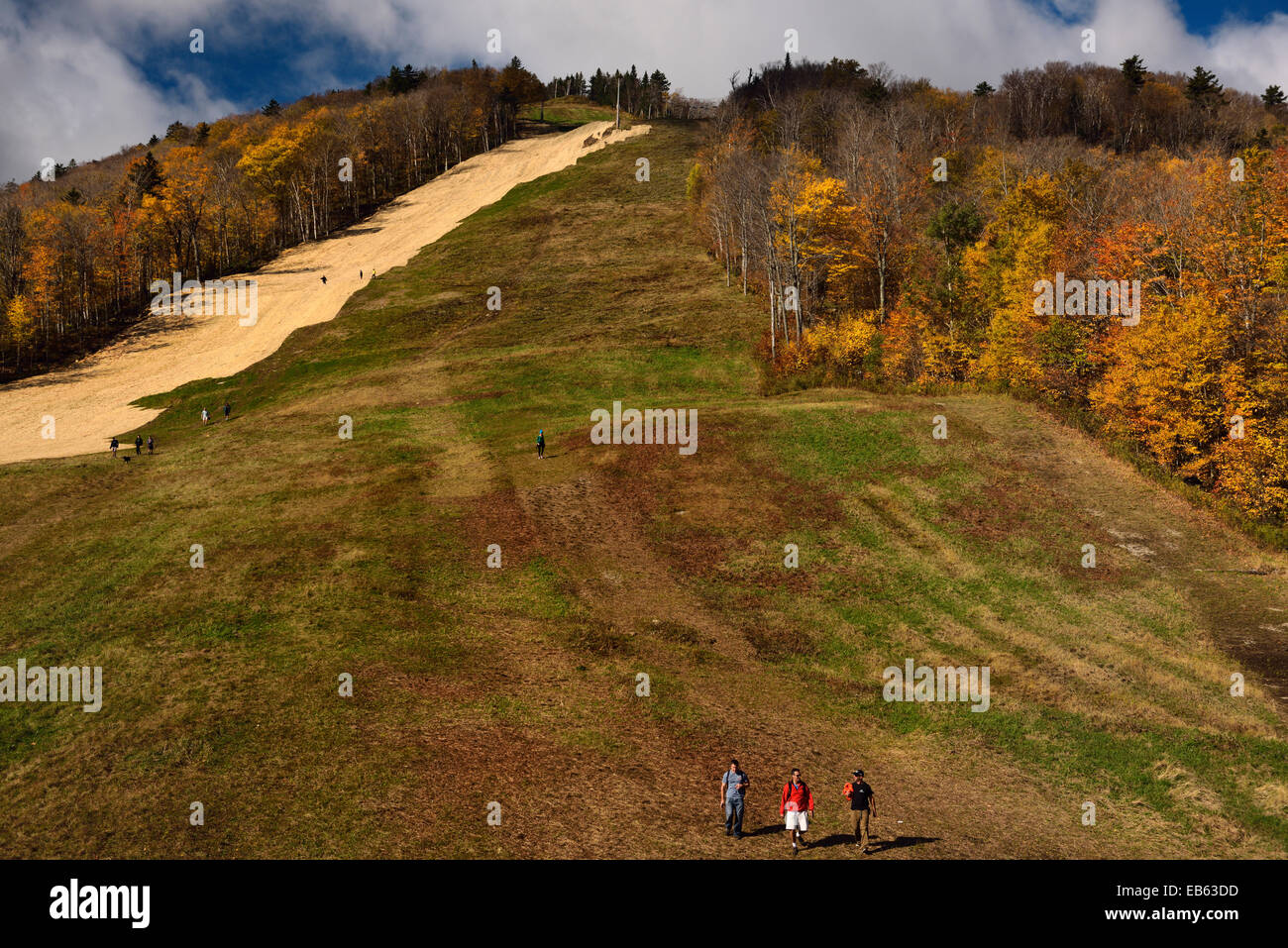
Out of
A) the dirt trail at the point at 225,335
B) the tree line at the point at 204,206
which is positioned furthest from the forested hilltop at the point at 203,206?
the dirt trail at the point at 225,335

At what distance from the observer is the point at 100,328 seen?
9612cm

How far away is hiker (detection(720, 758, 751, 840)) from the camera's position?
63.5 ft

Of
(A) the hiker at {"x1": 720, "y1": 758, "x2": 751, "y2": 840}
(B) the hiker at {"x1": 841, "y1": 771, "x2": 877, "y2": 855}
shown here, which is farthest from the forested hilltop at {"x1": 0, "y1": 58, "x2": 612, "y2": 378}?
(B) the hiker at {"x1": 841, "y1": 771, "x2": 877, "y2": 855}

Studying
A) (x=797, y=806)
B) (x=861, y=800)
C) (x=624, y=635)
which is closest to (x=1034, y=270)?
(x=624, y=635)

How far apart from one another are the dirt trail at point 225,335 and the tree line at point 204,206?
654cm

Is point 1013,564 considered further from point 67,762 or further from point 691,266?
point 691,266

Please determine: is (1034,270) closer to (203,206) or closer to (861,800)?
(861,800)

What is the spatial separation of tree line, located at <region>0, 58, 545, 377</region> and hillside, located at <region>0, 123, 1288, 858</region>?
46.5 m

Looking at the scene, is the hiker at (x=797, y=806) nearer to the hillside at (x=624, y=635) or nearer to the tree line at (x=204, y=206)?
the hillside at (x=624, y=635)

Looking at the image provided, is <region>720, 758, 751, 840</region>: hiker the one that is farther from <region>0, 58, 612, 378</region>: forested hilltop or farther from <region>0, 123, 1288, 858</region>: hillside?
<region>0, 58, 612, 378</region>: forested hilltop

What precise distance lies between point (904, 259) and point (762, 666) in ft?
193

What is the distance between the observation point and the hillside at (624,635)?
69.1ft

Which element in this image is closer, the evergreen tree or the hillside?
the hillside
